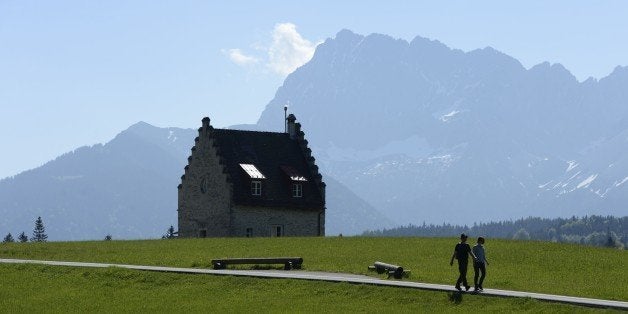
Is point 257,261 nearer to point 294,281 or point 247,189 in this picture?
point 294,281

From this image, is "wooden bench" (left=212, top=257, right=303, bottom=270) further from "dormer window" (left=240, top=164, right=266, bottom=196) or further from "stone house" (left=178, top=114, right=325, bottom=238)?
"dormer window" (left=240, top=164, right=266, bottom=196)

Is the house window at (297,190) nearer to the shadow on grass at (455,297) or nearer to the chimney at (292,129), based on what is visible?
the chimney at (292,129)

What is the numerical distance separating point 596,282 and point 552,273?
5.34m

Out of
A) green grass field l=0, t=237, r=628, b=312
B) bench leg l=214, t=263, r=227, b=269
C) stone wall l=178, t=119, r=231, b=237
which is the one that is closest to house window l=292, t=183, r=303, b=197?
stone wall l=178, t=119, r=231, b=237

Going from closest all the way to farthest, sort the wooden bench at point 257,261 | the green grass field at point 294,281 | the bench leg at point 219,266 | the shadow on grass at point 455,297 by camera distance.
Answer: the shadow on grass at point 455,297
the green grass field at point 294,281
the bench leg at point 219,266
the wooden bench at point 257,261

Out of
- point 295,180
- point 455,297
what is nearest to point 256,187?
point 295,180

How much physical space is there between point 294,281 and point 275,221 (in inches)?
1926

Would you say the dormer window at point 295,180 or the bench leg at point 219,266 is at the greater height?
the dormer window at point 295,180

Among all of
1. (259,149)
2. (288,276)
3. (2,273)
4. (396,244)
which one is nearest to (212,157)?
(259,149)

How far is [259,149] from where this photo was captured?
104625 millimetres

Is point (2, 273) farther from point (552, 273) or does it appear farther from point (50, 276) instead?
point (552, 273)

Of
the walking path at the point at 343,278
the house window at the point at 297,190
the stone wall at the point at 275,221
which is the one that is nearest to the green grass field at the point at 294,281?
the walking path at the point at 343,278

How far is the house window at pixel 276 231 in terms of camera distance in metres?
101

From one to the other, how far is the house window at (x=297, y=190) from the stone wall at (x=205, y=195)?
6.61 m
